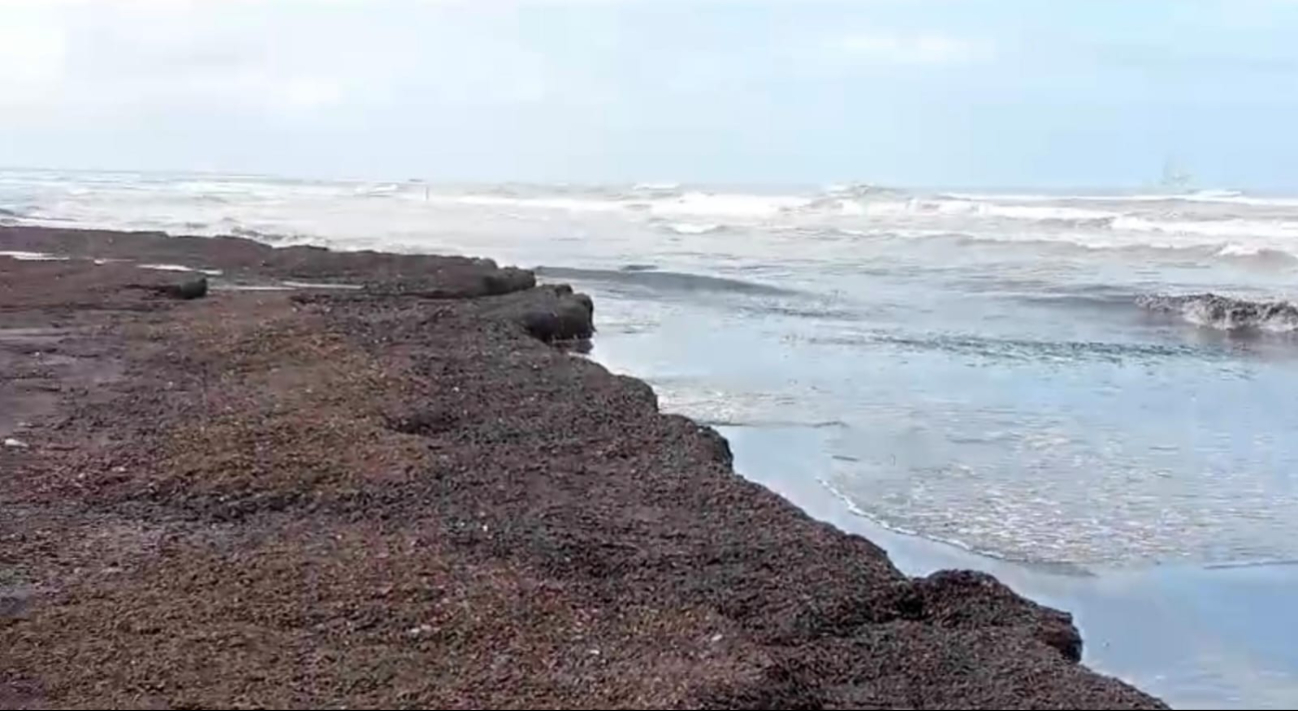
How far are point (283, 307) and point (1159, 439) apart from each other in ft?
28.2

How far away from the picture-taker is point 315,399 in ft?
29.8

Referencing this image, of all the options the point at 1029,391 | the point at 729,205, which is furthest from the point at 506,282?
the point at 729,205

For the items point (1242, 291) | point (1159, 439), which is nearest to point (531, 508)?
point (1159, 439)

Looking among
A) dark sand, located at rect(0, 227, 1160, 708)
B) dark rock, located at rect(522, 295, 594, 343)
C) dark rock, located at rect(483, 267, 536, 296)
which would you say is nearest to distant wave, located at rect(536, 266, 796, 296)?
dark rock, located at rect(483, 267, 536, 296)

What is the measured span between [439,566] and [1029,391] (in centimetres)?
793

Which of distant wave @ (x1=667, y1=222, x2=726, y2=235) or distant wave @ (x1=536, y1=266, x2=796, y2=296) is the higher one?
distant wave @ (x1=667, y1=222, x2=726, y2=235)

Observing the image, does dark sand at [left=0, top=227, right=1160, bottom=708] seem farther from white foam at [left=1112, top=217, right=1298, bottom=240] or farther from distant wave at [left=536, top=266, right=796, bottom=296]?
white foam at [left=1112, top=217, right=1298, bottom=240]

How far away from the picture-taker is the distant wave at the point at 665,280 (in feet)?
78.0

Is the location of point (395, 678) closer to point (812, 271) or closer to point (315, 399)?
point (315, 399)

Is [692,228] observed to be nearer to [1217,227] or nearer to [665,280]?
[1217,227]

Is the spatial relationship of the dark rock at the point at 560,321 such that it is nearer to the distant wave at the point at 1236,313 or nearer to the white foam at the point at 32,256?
the distant wave at the point at 1236,313

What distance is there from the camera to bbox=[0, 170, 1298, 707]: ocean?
6512 millimetres

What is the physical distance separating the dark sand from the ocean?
0.94 metres

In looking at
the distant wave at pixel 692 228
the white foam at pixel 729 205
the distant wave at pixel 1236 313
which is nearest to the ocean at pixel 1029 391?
the distant wave at pixel 1236 313
